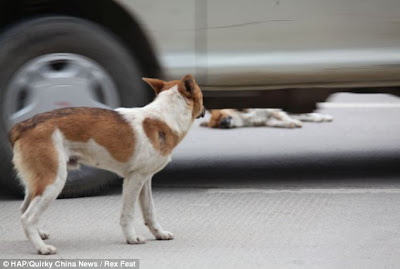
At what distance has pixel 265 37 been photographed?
21.5 ft

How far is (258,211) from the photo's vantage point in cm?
611

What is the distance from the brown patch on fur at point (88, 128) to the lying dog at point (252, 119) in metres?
5.06

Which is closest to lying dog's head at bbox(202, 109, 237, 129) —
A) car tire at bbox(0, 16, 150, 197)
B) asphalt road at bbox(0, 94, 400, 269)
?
asphalt road at bbox(0, 94, 400, 269)

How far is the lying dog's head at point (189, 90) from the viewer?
5.33 m

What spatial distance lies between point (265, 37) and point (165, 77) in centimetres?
76

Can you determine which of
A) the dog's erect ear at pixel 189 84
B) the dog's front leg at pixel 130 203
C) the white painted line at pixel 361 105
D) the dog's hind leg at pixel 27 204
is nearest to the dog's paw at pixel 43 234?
the dog's hind leg at pixel 27 204

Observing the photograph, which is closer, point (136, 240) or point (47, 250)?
point (47, 250)

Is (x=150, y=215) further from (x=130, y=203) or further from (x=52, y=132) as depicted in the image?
(x=52, y=132)

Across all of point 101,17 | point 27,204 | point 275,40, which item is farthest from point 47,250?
point 275,40

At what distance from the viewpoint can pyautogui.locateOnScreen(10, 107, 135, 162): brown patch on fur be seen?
5.14 m

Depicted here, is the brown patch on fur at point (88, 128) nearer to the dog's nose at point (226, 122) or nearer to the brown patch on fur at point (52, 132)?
the brown patch on fur at point (52, 132)

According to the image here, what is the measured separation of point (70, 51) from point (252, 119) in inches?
170

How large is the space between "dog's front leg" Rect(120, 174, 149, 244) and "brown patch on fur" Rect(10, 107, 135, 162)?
13 centimetres

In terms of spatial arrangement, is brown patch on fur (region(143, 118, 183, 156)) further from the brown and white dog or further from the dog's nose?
the dog's nose
